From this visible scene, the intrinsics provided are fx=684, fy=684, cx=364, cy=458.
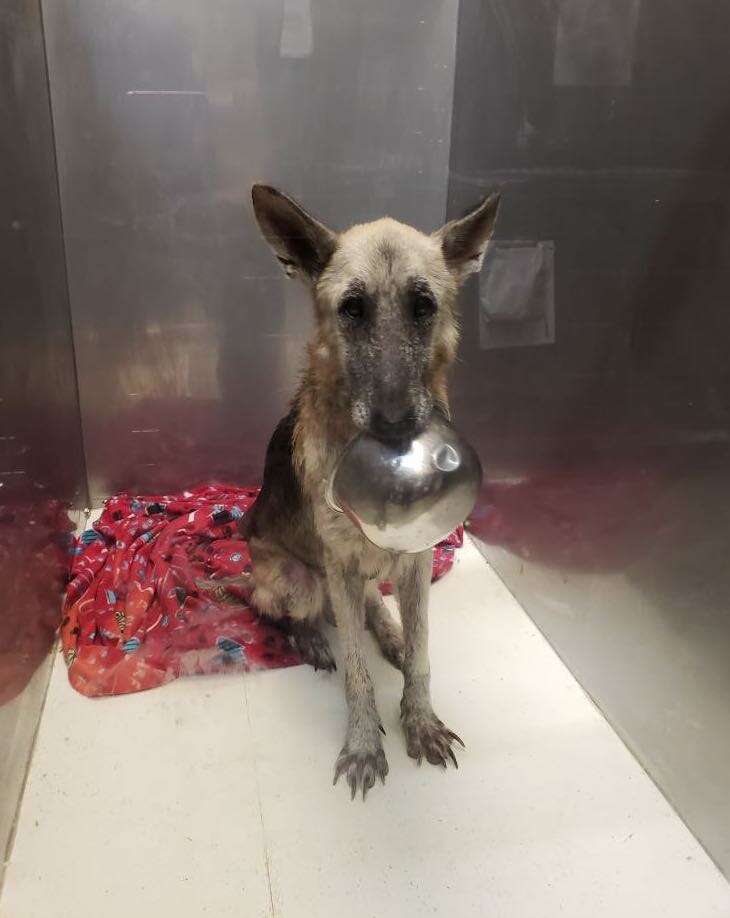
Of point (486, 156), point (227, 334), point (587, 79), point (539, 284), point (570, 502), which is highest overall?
point (587, 79)

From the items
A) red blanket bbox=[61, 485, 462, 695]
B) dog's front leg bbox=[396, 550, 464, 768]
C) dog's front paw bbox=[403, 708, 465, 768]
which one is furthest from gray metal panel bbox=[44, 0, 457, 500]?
dog's front paw bbox=[403, 708, 465, 768]

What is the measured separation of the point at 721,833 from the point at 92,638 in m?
2.42

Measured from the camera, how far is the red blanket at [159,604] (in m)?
2.79

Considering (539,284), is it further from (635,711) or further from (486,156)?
(635,711)

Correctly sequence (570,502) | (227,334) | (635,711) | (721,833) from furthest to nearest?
(227,334) < (570,502) < (635,711) < (721,833)

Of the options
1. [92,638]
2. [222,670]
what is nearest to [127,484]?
[92,638]

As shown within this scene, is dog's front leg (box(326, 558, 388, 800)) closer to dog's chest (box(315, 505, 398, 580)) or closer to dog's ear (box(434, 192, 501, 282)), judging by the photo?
dog's chest (box(315, 505, 398, 580))

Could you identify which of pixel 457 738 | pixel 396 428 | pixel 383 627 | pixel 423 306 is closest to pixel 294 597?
pixel 383 627

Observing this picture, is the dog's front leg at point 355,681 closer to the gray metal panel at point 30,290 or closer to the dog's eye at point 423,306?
the dog's eye at point 423,306

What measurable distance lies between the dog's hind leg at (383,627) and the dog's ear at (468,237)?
1.43 meters

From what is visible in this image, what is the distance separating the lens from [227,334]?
3.84m

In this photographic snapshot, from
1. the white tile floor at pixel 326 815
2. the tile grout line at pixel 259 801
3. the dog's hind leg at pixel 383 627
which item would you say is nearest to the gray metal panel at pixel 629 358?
the white tile floor at pixel 326 815

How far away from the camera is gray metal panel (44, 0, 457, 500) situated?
328 cm

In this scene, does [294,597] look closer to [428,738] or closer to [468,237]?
[428,738]
